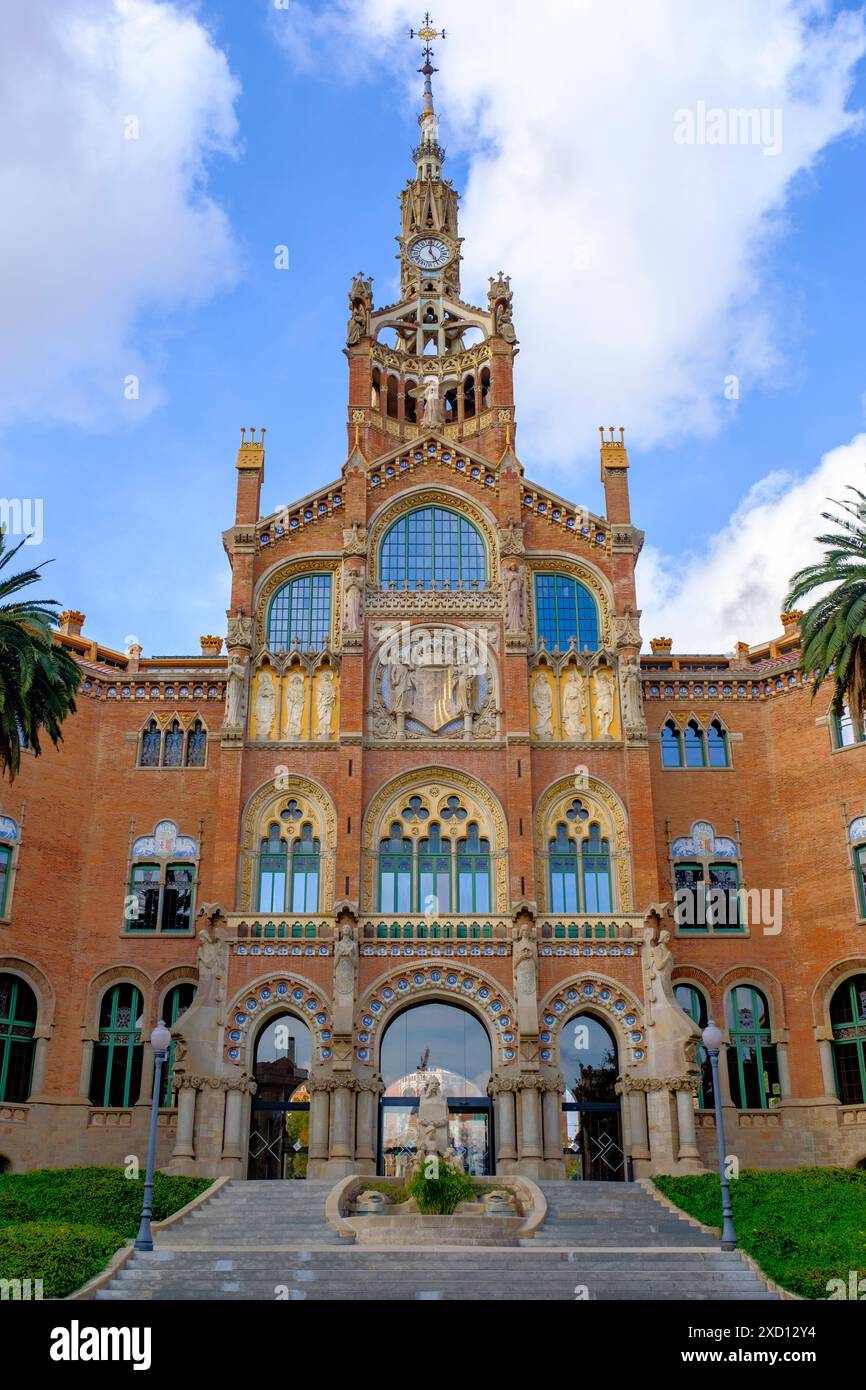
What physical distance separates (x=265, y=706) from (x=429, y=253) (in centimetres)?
2315

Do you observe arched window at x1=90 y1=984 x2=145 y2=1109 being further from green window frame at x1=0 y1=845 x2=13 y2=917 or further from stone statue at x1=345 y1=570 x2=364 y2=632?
stone statue at x1=345 y1=570 x2=364 y2=632

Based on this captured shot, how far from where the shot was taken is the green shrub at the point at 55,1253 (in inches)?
984

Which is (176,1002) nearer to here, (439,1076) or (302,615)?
(439,1076)

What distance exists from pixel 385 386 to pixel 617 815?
788 inches

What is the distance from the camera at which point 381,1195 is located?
3400cm

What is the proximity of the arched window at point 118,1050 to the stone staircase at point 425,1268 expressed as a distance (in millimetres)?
10959

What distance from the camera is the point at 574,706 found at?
45.5 metres

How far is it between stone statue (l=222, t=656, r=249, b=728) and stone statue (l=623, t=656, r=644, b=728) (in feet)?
41.1

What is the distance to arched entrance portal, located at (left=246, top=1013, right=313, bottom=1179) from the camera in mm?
41094

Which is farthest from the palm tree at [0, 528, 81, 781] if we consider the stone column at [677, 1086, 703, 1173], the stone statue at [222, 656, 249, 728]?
the stone column at [677, 1086, 703, 1173]

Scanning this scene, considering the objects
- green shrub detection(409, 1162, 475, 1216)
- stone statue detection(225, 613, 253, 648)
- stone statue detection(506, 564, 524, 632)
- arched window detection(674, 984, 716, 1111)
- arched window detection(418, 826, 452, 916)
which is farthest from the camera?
stone statue detection(506, 564, 524, 632)

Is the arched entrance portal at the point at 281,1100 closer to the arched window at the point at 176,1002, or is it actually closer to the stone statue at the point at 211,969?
the stone statue at the point at 211,969

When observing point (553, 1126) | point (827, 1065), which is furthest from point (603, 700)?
point (553, 1126)
